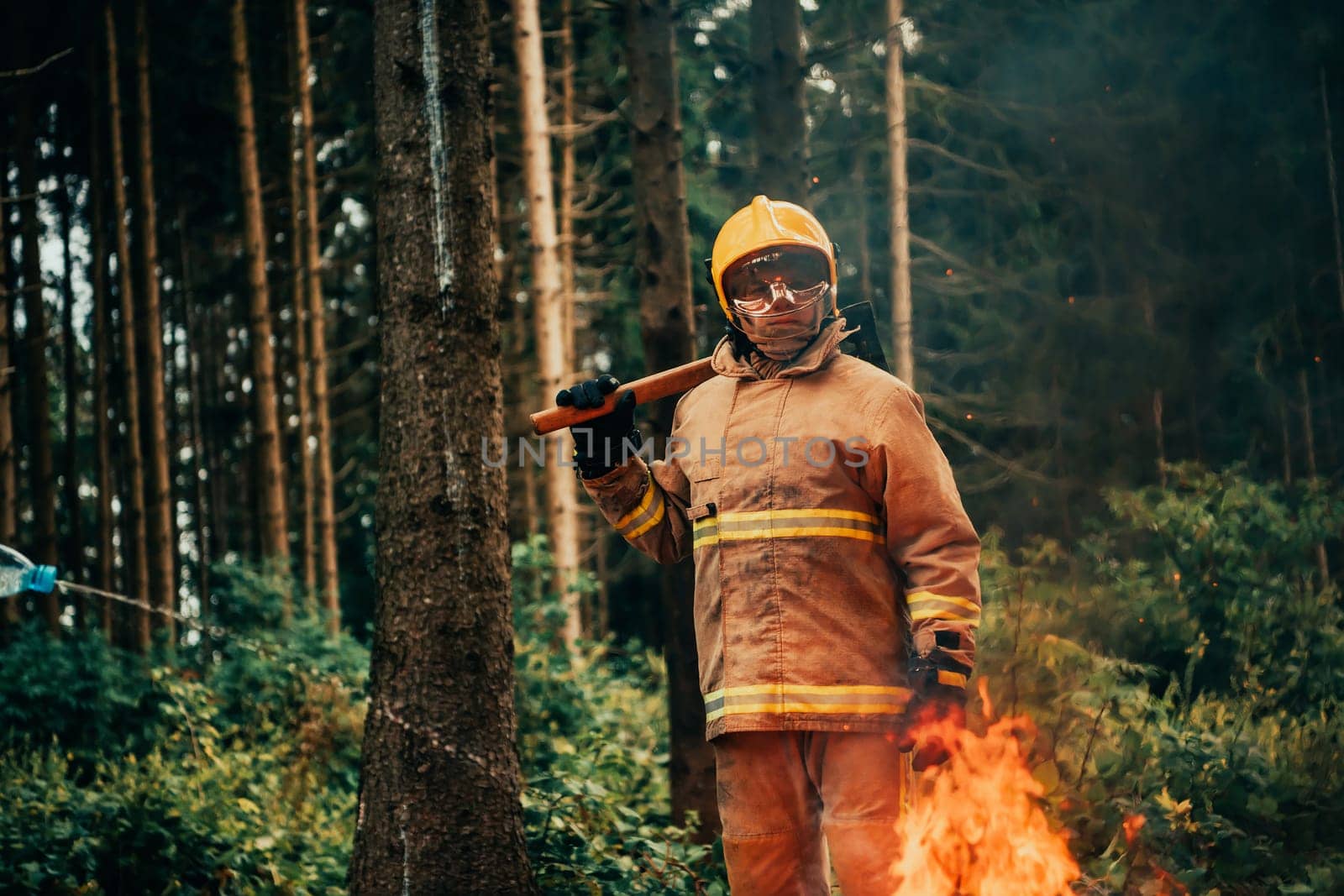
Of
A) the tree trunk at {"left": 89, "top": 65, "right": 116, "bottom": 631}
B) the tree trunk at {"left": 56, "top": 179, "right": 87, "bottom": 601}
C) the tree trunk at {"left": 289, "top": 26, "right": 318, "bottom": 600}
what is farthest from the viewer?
the tree trunk at {"left": 56, "top": 179, "right": 87, "bottom": 601}

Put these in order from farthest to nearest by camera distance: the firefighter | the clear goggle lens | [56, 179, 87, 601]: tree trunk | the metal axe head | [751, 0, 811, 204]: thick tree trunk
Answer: [56, 179, 87, 601]: tree trunk
[751, 0, 811, 204]: thick tree trunk
the metal axe head
the clear goggle lens
the firefighter

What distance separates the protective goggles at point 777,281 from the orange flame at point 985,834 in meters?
1.50

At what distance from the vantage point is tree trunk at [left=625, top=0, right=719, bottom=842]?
635 centimetres

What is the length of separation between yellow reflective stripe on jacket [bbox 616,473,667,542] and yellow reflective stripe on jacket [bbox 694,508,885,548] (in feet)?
1.07

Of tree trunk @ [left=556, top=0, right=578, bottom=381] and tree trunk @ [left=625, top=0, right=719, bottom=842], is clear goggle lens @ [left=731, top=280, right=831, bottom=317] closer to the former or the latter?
tree trunk @ [left=625, top=0, right=719, bottom=842]

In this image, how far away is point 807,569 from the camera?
12.0 ft

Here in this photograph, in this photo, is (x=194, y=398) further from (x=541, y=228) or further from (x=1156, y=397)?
(x=1156, y=397)

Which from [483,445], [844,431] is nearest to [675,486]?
[844,431]

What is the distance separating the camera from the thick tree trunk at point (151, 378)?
46.3 feet

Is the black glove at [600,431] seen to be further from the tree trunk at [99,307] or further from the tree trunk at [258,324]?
the tree trunk at [99,307]

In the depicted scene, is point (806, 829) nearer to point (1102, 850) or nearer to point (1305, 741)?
point (1102, 850)

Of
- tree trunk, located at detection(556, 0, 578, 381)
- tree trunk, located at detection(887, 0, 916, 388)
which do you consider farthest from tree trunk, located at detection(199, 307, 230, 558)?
tree trunk, located at detection(887, 0, 916, 388)

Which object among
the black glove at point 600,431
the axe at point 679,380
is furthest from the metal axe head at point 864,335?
the black glove at point 600,431

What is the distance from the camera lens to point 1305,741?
6176 millimetres
